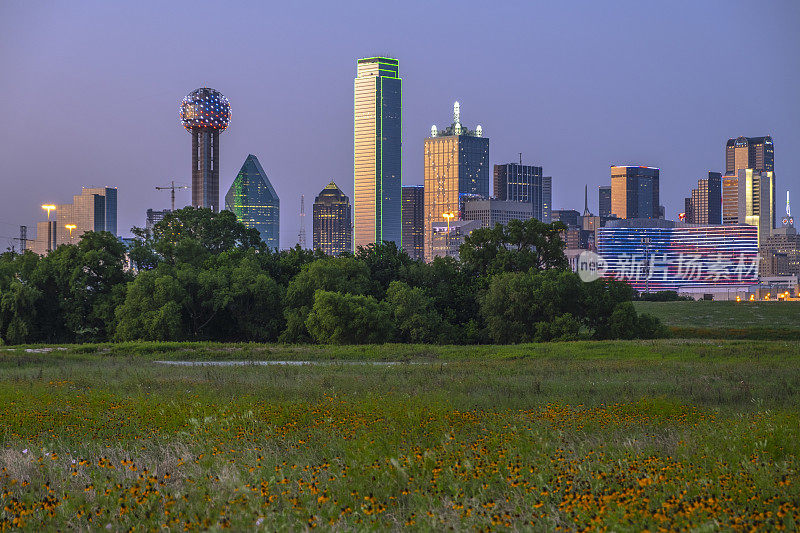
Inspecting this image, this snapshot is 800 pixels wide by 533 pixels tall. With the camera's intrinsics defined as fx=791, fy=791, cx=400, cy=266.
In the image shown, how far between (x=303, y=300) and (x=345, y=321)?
6046 millimetres

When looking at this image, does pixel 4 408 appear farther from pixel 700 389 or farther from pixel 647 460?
pixel 700 389

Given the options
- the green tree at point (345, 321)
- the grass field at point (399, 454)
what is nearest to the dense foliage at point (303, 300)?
the green tree at point (345, 321)

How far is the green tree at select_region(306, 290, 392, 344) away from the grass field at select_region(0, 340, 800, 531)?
2641cm

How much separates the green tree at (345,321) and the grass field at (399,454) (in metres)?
26.4

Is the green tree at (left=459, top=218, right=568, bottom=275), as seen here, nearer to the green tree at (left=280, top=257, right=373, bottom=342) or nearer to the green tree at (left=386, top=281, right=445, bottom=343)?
the green tree at (left=386, top=281, right=445, bottom=343)

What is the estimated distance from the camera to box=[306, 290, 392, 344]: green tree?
50.4m

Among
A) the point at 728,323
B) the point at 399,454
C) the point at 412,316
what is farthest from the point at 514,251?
the point at 399,454

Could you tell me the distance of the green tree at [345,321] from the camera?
165 ft

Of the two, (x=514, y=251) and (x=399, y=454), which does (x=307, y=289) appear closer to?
(x=514, y=251)

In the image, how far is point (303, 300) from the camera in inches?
2192

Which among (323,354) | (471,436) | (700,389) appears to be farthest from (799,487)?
(323,354)

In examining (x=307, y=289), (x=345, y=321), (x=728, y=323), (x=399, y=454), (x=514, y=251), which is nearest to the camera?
(x=399, y=454)

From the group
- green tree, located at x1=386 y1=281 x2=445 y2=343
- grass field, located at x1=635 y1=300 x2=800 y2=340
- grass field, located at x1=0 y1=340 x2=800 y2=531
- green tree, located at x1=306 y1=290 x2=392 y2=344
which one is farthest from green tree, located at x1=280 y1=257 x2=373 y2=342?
grass field, located at x1=0 y1=340 x2=800 y2=531

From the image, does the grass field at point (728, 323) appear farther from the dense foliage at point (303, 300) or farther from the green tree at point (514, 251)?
the green tree at point (514, 251)
